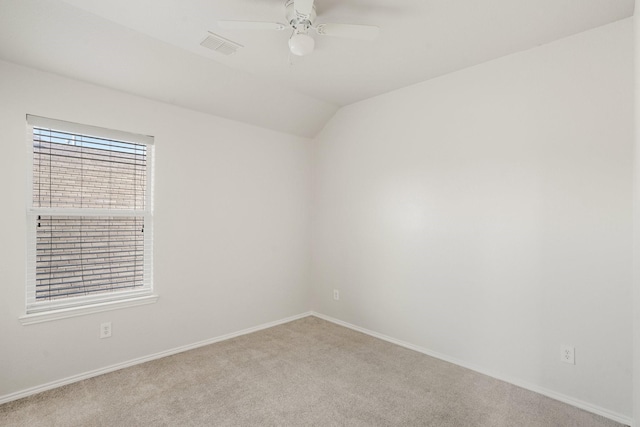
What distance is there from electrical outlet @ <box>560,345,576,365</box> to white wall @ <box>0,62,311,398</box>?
2.68m

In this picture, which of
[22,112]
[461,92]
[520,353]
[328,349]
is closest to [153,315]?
[328,349]

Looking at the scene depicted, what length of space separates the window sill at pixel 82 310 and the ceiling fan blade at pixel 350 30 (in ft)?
8.36

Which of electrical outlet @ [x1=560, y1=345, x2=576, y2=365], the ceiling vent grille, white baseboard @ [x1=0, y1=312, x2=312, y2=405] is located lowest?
white baseboard @ [x1=0, y1=312, x2=312, y2=405]

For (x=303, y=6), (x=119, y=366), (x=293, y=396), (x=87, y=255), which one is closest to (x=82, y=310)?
(x=87, y=255)

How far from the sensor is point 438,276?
10.00 feet

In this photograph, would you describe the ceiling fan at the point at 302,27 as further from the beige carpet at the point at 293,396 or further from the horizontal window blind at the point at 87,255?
the beige carpet at the point at 293,396

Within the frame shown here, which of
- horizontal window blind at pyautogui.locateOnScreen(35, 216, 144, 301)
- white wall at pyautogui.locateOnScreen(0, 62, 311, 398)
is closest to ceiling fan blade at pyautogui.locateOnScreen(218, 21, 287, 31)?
white wall at pyautogui.locateOnScreen(0, 62, 311, 398)

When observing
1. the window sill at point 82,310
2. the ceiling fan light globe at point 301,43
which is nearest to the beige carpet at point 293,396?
the window sill at point 82,310

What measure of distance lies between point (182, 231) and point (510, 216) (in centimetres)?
284

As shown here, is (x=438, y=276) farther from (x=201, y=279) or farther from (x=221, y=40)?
(x=221, y=40)

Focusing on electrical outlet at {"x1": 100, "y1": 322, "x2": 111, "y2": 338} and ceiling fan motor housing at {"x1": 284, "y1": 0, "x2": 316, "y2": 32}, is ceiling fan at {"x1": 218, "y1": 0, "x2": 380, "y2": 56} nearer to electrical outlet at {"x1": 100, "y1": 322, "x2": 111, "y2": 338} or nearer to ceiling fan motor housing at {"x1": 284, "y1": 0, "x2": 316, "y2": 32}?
ceiling fan motor housing at {"x1": 284, "y1": 0, "x2": 316, "y2": 32}

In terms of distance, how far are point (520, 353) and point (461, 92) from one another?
7.08 ft

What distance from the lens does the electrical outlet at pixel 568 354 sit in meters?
2.31

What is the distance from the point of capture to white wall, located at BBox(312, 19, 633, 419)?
2.18 meters
